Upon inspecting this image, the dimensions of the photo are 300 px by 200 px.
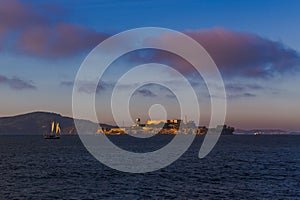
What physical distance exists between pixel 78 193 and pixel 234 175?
4117 cm

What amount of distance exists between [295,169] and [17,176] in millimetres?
73884

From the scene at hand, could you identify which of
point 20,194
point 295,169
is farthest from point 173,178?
point 295,169

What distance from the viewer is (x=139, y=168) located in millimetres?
106688

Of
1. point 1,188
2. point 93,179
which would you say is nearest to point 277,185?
point 93,179

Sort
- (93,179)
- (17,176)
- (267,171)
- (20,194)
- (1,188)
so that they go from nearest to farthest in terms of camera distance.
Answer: (20,194), (1,188), (93,179), (17,176), (267,171)

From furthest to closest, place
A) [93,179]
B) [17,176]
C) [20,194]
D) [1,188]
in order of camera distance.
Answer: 1. [17,176]
2. [93,179]
3. [1,188]
4. [20,194]

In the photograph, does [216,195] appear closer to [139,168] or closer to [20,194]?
[20,194]

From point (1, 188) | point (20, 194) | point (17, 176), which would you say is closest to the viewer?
point (20, 194)

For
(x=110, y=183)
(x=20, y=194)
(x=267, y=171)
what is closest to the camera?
(x=20, y=194)

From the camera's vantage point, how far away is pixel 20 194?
66.2 meters

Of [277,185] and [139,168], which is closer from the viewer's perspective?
[277,185]

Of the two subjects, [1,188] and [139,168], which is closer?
[1,188]

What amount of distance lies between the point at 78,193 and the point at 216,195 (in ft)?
79.3

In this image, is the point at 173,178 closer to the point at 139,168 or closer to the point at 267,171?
the point at 139,168
